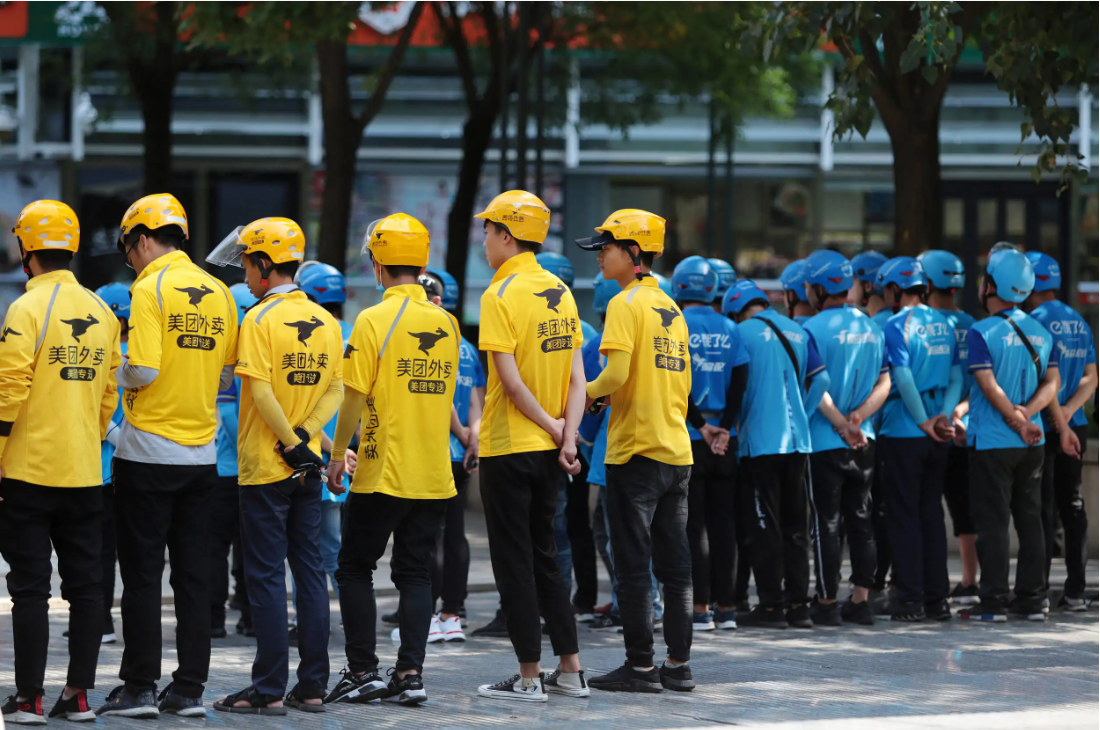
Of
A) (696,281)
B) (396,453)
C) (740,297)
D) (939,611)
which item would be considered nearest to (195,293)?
(396,453)

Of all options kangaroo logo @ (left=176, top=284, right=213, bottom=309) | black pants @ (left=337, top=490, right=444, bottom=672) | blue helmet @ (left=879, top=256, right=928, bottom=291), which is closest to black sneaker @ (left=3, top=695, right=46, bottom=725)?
black pants @ (left=337, top=490, right=444, bottom=672)

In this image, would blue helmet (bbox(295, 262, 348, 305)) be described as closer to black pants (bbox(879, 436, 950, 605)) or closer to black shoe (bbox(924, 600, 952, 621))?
black pants (bbox(879, 436, 950, 605))

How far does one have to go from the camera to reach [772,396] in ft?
28.5

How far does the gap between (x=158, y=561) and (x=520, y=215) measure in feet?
6.76

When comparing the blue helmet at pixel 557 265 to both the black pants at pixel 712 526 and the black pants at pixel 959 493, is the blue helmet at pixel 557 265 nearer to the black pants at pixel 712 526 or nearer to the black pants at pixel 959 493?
the black pants at pixel 712 526

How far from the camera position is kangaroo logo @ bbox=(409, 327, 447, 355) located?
6430 mm

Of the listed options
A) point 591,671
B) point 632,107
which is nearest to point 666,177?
point 632,107

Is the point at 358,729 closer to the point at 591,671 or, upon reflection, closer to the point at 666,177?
the point at 591,671

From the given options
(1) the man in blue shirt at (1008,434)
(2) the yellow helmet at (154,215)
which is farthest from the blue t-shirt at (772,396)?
(2) the yellow helmet at (154,215)

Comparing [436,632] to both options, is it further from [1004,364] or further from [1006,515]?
[1004,364]

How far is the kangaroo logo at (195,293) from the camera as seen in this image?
6094 mm

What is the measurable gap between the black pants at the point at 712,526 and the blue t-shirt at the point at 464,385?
128 centimetres

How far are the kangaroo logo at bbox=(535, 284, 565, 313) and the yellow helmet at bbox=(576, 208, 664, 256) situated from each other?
0.43 metres

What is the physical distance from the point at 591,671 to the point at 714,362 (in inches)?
78.3
